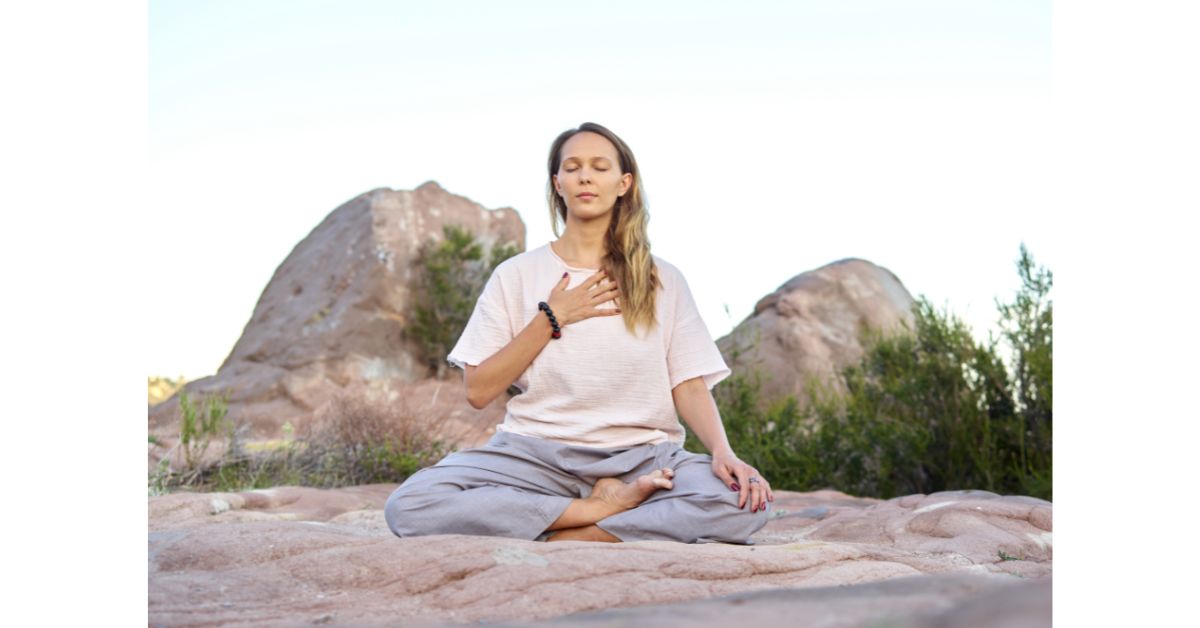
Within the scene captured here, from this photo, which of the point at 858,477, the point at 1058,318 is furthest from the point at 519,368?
the point at 858,477

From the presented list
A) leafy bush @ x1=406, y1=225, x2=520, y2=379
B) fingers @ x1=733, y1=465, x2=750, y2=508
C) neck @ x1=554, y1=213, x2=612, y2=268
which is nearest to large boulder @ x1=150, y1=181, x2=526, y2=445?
leafy bush @ x1=406, y1=225, x2=520, y2=379

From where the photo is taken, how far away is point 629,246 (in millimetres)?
3652

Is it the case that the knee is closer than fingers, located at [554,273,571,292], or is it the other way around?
the knee

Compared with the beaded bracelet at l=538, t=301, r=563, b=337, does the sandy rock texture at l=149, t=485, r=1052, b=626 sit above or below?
below

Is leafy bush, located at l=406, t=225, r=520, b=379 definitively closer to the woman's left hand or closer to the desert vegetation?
the desert vegetation

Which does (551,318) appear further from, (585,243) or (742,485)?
(742,485)

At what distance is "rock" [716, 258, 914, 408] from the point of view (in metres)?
10.0

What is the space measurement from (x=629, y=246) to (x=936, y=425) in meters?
3.87

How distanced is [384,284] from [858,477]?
7.34 meters

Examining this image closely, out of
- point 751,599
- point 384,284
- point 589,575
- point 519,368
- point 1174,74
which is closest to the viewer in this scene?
point 751,599

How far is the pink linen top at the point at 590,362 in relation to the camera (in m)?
3.46

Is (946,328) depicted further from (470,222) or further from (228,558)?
(470,222)

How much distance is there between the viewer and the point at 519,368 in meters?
3.42

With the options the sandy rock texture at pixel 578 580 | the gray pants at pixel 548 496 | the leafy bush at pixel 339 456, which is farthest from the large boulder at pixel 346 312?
the sandy rock texture at pixel 578 580
